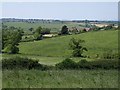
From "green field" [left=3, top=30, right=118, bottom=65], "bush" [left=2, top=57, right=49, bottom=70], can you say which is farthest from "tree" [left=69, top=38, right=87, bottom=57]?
"bush" [left=2, top=57, right=49, bottom=70]

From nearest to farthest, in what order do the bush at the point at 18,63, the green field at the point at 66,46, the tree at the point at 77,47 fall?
the bush at the point at 18,63 → the tree at the point at 77,47 → the green field at the point at 66,46

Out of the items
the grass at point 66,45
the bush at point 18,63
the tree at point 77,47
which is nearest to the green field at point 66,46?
the grass at point 66,45

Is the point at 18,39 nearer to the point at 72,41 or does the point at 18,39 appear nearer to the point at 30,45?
the point at 30,45

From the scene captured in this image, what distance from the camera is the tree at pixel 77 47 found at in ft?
206

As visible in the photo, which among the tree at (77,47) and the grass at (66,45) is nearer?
the tree at (77,47)

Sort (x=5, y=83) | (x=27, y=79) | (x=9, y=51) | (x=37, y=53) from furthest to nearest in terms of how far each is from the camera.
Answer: (x=37, y=53) < (x=9, y=51) < (x=27, y=79) < (x=5, y=83)

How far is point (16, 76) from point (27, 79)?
2.29 ft

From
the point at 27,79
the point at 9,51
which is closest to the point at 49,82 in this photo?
the point at 27,79

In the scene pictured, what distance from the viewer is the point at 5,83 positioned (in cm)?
995

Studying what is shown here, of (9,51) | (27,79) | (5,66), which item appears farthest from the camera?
(9,51)

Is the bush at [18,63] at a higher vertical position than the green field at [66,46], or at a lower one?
higher

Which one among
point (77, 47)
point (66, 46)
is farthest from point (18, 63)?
point (66, 46)

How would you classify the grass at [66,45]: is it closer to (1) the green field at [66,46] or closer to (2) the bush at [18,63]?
(1) the green field at [66,46]

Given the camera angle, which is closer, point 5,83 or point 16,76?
point 5,83
